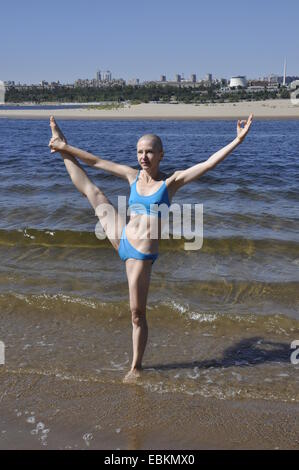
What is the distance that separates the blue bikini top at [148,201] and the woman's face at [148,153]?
0.18 metres

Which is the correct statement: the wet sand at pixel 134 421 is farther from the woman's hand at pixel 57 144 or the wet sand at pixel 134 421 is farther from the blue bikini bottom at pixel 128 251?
the woman's hand at pixel 57 144

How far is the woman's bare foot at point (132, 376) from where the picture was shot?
4285 millimetres

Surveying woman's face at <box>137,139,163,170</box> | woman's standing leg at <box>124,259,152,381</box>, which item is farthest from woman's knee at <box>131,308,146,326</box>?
woman's face at <box>137,139,163,170</box>

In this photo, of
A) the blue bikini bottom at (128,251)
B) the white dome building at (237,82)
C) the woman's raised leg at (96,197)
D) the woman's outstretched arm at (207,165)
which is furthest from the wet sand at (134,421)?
the white dome building at (237,82)

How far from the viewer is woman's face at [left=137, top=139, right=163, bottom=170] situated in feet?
13.3

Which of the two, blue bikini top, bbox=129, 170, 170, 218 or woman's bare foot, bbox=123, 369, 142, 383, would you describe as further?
woman's bare foot, bbox=123, 369, 142, 383

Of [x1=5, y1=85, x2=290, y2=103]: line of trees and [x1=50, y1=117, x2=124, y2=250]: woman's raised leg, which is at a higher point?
[x1=50, y1=117, x2=124, y2=250]: woman's raised leg

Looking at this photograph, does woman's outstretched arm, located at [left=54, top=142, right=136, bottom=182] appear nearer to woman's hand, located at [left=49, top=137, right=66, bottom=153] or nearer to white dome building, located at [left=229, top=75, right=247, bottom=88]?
woman's hand, located at [left=49, top=137, right=66, bottom=153]

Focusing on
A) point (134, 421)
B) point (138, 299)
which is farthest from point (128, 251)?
point (134, 421)

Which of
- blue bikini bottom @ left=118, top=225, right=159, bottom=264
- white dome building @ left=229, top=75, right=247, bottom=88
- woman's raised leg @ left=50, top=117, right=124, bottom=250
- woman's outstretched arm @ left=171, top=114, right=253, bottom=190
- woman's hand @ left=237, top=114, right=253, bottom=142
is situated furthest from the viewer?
white dome building @ left=229, top=75, right=247, bottom=88

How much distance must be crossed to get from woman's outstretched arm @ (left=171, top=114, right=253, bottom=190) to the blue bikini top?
0.12 m

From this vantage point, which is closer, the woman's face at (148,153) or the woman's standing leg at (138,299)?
the woman's face at (148,153)

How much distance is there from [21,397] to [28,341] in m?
1.07
